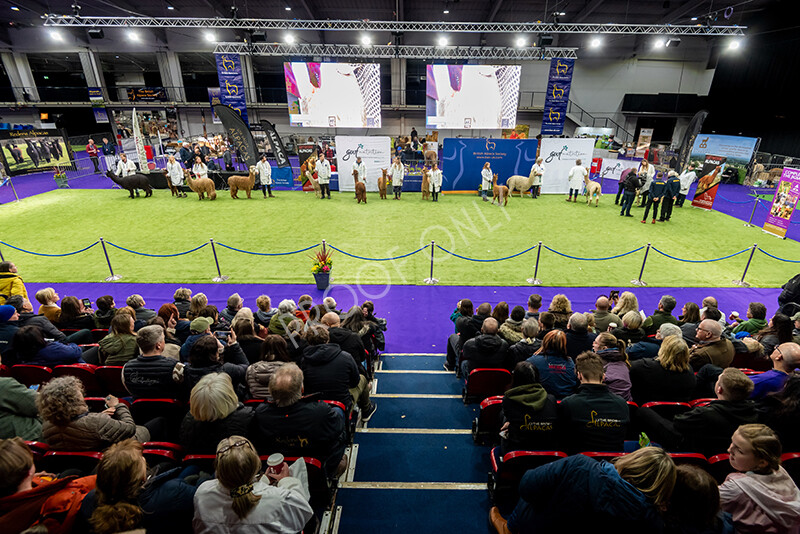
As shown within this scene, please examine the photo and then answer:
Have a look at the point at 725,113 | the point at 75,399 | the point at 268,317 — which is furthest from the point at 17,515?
the point at 725,113

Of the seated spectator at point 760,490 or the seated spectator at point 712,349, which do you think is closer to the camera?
the seated spectator at point 760,490

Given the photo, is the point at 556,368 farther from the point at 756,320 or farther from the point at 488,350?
the point at 756,320

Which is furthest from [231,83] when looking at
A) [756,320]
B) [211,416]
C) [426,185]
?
[756,320]

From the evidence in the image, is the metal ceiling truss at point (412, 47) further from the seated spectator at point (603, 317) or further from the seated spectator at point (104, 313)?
the seated spectator at point (603, 317)

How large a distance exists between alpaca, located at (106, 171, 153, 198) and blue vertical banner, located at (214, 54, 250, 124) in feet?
16.0

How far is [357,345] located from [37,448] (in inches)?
108

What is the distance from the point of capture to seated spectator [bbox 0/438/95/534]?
202 centimetres

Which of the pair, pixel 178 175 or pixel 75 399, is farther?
pixel 178 175

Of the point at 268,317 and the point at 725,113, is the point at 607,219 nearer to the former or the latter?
the point at 268,317

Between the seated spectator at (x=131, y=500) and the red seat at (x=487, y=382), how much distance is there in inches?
113

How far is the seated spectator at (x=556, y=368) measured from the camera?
363cm

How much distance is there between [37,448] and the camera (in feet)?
9.43

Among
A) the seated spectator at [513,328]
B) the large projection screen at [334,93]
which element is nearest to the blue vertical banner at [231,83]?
the large projection screen at [334,93]

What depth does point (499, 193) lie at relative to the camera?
15172mm
